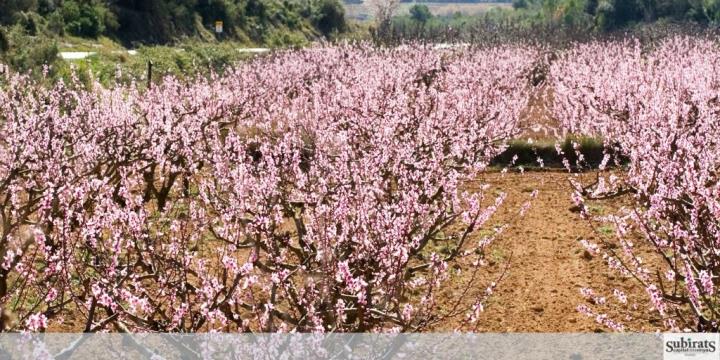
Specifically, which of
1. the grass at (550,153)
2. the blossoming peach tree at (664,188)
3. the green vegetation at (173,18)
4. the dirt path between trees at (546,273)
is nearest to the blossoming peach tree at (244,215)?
the dirt path between trees at (546,273)

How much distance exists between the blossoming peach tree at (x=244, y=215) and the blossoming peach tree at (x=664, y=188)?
1222 millimetres

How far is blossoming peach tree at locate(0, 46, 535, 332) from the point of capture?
15.3 ft

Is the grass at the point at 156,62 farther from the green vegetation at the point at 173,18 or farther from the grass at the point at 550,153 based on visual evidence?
the grass at the point at 550,153

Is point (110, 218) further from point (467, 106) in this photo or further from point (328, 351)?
point (467, 106)

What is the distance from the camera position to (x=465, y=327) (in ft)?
23.0

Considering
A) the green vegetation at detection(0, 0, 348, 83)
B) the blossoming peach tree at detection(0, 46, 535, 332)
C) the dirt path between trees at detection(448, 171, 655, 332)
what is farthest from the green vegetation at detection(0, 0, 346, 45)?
the dirt path between trees at detection(448, 171, 655, 332)

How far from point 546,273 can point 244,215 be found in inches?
132

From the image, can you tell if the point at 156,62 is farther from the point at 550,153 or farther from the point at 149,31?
the point at 550,153

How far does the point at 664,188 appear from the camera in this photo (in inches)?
219

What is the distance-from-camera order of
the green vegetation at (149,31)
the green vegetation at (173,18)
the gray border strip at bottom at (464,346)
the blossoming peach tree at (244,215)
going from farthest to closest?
the green vegetation at (173,18)
the green vegetation at (149,31)
the gray border strip at bottom at (464,346)
the blossoming peach tree at (244,215)

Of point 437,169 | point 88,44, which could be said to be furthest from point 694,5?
point 437,169

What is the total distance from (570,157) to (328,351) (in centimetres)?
1067

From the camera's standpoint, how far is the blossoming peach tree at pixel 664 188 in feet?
16.9

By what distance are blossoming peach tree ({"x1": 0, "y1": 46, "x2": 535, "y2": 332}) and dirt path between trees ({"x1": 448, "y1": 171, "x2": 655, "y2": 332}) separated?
339 mm
